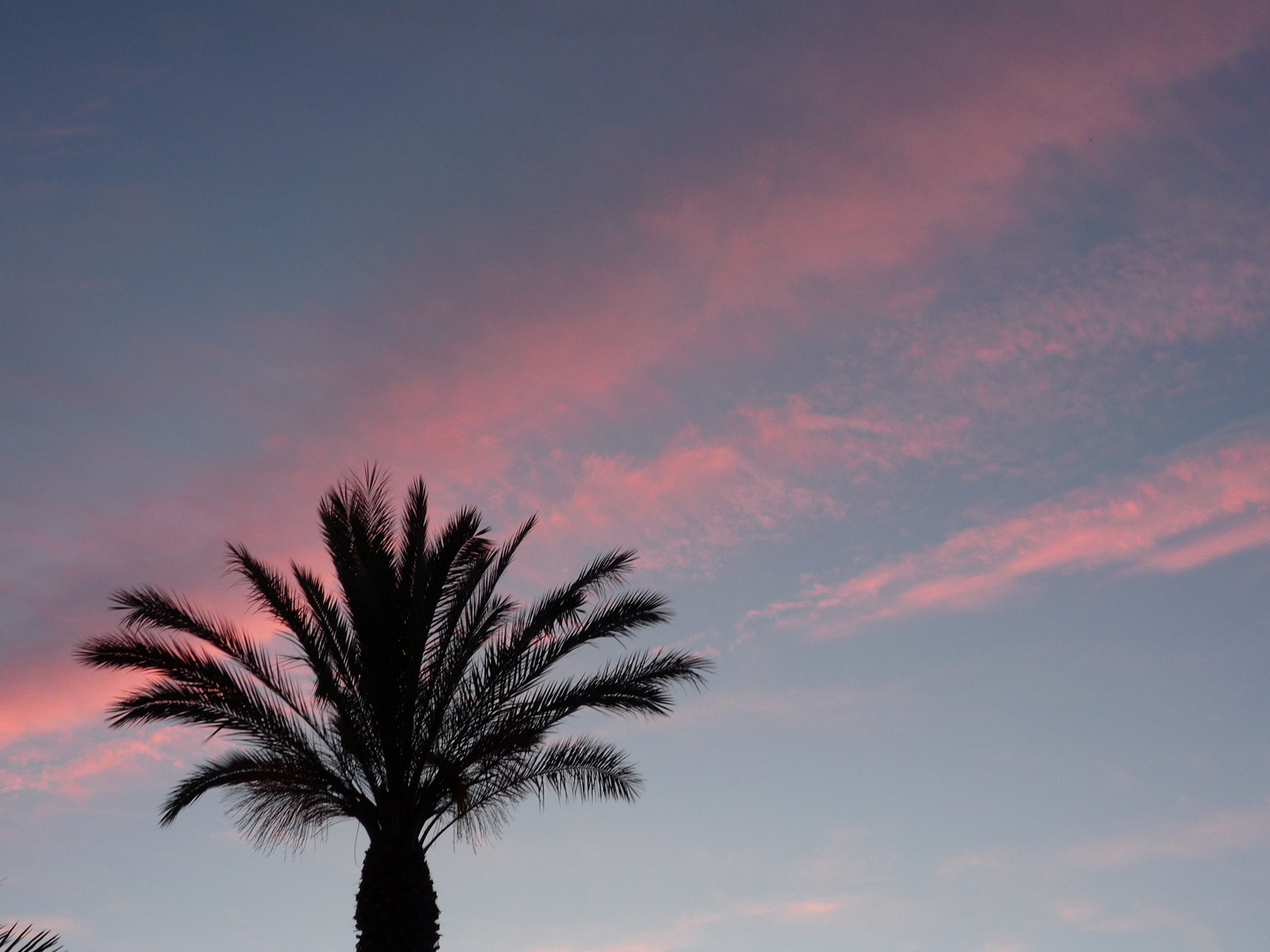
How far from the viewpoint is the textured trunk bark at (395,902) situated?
15141mm

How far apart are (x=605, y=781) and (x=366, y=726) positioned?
3449 millimetres

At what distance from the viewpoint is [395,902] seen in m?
15.2

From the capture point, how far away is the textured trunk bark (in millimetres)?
15141

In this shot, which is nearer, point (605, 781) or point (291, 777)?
point (291, 777)

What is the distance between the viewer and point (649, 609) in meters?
16.5

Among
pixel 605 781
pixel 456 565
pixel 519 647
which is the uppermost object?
pixel 456 565

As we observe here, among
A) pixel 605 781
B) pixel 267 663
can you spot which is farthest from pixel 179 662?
pixel 605 781

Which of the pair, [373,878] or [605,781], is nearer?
[373,878]

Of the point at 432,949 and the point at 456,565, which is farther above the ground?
the point at 456,565

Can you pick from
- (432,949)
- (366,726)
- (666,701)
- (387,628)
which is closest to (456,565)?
(387,628)

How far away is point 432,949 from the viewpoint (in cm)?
1545

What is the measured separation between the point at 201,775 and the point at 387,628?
312 cm

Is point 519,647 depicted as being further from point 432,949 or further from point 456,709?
point 432,949

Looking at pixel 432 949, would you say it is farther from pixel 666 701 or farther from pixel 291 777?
pixel 666 701
